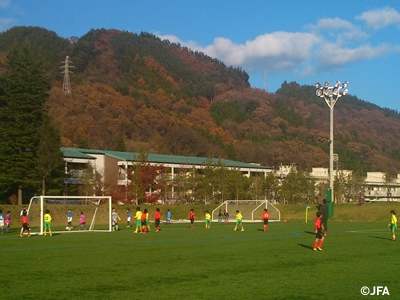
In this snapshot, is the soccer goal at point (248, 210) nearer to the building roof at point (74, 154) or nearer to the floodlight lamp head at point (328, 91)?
the floodlight lamp head at point (328, 91)

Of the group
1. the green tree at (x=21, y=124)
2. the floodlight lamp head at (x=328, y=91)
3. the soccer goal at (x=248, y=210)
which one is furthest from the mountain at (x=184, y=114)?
the floodlight lamp head at (x=328, y=91)

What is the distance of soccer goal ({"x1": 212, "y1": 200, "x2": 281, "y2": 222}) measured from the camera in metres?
51.4

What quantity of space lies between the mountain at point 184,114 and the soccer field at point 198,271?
52.2 metres

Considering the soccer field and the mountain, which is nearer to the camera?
the soccer field

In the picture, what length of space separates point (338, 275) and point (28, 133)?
45.0 m

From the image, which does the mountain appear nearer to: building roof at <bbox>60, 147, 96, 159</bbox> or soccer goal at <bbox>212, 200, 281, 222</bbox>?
building roof at <bbox>60, 147, 96, 159</bbox>

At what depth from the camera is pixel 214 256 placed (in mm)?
17391

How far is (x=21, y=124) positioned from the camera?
173ft

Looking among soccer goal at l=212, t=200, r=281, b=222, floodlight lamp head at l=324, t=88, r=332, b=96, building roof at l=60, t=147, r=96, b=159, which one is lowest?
soccer goal at l=212, t=200, r=281, b=222

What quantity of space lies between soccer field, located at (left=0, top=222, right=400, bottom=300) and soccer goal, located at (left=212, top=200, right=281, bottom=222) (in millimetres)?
30351

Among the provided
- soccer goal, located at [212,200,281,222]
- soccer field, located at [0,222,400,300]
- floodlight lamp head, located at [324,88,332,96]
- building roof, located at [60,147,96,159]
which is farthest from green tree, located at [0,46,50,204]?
soccer field, located at [0,222,400,300]

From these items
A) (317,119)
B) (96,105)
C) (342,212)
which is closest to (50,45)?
(96,105)

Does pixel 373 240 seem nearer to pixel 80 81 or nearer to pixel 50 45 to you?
pixel 80 81

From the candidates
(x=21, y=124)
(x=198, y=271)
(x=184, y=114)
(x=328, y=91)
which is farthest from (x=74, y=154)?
(x=184, y=114)
